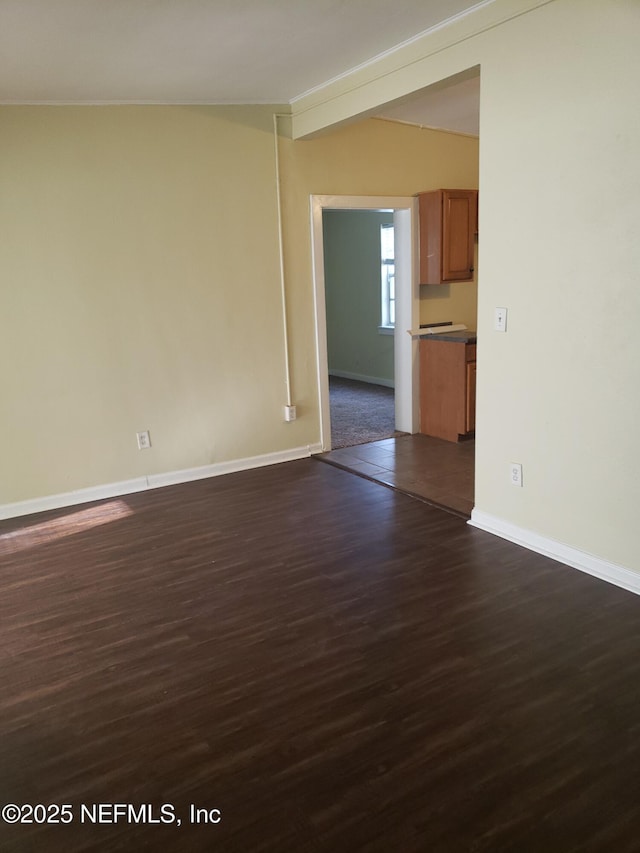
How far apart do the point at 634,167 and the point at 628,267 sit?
0.39 meters

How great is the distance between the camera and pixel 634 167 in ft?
8.33

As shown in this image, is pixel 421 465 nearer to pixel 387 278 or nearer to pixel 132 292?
pixel 132 292

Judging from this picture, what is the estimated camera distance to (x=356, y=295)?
8383 millimetres

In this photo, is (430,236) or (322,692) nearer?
(322,692)

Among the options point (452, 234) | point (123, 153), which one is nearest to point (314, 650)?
point (123, 153)

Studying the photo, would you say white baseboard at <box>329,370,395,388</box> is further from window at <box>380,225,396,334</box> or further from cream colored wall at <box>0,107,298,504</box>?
cream colored wall at <box>0,107,298,504</box>

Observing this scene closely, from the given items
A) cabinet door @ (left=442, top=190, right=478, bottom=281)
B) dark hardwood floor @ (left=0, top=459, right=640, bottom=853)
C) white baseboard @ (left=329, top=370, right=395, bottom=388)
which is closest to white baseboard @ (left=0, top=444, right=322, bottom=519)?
dark hardwood floor @ (left=0, top=459, right=640, bottom=853)

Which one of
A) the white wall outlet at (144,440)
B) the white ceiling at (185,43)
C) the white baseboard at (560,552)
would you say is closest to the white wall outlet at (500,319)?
the white baseboard at (560,552)

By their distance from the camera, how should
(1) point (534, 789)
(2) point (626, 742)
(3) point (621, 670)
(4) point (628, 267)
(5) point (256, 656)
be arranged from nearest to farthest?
(1) point (534, 789)
(2) point (626, 742)
(3) point (621, 670)
(5) point (256, 656)
(4) point (628, 267)

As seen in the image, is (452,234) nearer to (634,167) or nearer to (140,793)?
(634,167)

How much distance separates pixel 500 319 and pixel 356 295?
5.31 meters

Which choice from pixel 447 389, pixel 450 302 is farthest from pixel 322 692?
pixel 450 302

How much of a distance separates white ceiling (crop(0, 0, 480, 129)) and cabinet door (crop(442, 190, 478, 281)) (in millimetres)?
1612

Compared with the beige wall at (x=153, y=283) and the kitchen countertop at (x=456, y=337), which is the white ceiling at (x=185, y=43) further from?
the kitchen countertop at (x=456, y=337)
